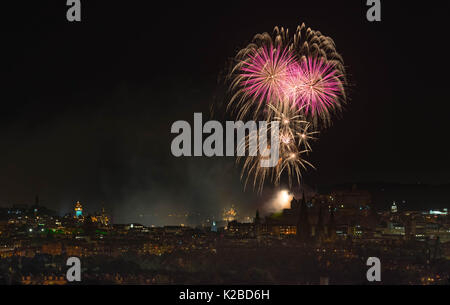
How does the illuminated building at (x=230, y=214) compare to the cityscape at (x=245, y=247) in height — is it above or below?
above

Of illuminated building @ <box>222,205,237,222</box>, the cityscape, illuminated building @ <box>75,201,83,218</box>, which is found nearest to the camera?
the cityscape

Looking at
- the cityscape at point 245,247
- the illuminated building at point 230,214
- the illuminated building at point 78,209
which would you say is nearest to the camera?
the cityscape at point 245,247

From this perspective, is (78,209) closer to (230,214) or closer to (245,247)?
(230,214)

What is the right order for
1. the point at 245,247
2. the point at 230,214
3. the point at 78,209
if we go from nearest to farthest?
1. the point at 245,247
2. the point at 230,214
3. the point at 78,209

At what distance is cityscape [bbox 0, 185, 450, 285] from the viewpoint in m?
34.3

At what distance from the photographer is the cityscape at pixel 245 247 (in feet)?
112

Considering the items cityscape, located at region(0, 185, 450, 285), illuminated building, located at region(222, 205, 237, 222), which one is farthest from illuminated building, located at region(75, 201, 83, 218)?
illuminated building, located at region(222, 205, 237, 222)

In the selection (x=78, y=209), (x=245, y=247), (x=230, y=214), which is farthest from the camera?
(x=78, y=209)

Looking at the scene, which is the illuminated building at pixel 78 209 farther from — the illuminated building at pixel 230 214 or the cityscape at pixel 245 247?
the illuminated building at pixel 230 214

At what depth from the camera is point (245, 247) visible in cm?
4394

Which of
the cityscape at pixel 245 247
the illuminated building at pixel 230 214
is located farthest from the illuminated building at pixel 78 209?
the illuminated building at pixel 230 214

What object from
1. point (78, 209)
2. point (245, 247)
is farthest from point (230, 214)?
point (245, 247)

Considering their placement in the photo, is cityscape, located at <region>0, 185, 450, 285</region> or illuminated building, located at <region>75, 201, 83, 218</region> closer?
cityscape, located at <region>0, 185, 450, 285</region>

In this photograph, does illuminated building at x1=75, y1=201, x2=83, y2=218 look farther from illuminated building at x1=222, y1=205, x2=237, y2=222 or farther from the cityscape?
illuminated building at x1=222, y1=205, x2=237, y2=222
